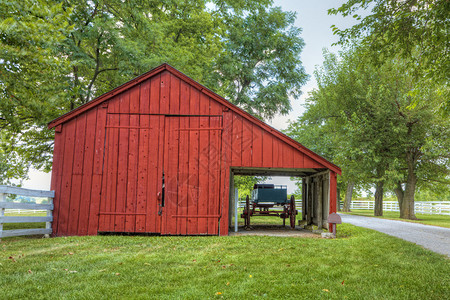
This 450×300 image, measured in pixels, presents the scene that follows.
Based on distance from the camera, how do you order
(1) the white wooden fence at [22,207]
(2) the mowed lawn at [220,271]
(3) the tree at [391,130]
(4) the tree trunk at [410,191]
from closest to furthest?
(2) the mowed lawn at [220,271], (1) the white wooden fence at [22,207], (3) the tree at [391,130], (4) the tree trunk at [410,191]

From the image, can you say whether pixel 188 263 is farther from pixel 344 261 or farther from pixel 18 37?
pixel 18 37

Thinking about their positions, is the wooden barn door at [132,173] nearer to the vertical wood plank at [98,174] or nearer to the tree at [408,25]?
the vertical wood plank at [98,174]

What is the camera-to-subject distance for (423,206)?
28.9m

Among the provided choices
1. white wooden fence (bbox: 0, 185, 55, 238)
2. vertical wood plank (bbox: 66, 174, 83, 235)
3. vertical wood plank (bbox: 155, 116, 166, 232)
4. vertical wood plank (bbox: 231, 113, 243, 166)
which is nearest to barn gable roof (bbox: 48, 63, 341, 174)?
vertical wood plank (bbox: 231, 113, 243, 166)

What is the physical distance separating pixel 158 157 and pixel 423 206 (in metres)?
25.8

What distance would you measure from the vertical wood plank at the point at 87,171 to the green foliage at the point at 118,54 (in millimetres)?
1268

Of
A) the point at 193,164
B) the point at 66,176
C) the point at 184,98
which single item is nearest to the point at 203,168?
the point at 193,164

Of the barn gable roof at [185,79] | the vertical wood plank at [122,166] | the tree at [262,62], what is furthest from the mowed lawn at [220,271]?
the tree at [262,62]

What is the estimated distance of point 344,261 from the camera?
671cm

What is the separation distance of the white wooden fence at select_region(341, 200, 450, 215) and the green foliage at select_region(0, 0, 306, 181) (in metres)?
13.8

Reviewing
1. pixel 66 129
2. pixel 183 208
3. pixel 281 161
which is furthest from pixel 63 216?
pixel 281 161

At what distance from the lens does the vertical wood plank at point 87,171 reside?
10.8 metres

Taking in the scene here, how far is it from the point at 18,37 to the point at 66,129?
352 centimetres

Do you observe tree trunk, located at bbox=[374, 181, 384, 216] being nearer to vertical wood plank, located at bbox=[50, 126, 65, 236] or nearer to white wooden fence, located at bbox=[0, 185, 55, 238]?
vertical wood plank, located at bbox=[50, 126, 65, 236]
